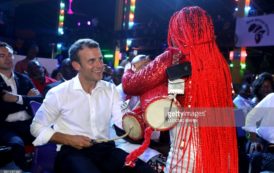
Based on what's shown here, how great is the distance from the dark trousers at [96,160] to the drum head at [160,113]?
528 millimetres

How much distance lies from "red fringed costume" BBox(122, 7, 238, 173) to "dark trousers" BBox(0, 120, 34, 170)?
1911mm

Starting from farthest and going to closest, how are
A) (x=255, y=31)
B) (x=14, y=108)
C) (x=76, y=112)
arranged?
(x=255, y=31), (x=14, y=108), (x=76, y=112)

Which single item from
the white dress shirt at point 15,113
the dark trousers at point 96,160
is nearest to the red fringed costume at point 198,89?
the dark trousers at point 96,160

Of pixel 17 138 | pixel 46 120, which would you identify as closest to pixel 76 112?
pixel 46 120

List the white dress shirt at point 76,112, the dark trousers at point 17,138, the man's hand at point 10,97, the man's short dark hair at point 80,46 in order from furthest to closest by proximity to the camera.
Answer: the man's hand at point 10,97, the dark trousers at point 17,138, the man's short dark hair at point 80,46, the white dress shirt at point 76,112

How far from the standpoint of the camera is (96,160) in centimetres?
201

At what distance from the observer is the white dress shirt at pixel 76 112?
6.92ft

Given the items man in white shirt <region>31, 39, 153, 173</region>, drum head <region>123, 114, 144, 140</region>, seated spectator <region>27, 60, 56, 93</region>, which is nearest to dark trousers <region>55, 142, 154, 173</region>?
man in white shirt <region>31, 39, 153, 173</region>

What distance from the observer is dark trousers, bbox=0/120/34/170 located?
3062 mm

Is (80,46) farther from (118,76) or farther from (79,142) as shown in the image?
(118,76)

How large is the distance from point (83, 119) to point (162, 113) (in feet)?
2.62

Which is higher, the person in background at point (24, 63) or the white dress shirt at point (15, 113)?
the person in background at point (24, 63)

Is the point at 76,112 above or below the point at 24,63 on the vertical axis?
below

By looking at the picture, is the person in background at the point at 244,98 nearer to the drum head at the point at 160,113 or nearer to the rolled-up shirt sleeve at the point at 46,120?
the rolled-up shirt sleeve at the point at 46,120
